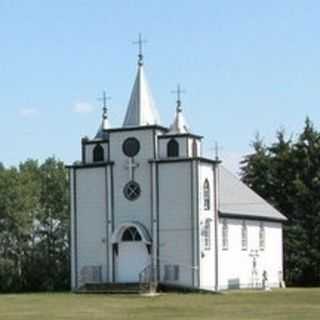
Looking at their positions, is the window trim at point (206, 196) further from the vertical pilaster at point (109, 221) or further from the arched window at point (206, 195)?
the vertical pilaster at point (109, 221)

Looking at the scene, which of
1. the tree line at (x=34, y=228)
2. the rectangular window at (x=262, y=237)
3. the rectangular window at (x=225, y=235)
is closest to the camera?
the rectangular window at (x=225, y=235)

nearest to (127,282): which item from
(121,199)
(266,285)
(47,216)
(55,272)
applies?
(121,199)

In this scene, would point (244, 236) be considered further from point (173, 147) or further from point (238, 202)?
point (173, 147)

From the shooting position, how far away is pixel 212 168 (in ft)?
209

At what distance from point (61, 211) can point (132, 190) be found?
2150cm

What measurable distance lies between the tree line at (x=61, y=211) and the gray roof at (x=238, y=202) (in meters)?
8.27

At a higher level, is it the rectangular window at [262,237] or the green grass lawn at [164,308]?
the rectangular window at [262,237]

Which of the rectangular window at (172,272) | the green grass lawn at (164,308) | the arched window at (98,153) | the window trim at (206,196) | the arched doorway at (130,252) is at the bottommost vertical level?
the green grass lawn at (164,308)

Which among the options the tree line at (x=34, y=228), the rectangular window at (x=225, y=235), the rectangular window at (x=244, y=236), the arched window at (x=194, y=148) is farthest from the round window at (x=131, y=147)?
the tree line at (x=34, y=228)

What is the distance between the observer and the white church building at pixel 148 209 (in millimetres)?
61812

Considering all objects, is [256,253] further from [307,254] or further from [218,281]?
[307,254]

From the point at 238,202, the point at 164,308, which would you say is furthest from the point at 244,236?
the point at 164,308

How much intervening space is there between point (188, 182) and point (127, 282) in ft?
21.0

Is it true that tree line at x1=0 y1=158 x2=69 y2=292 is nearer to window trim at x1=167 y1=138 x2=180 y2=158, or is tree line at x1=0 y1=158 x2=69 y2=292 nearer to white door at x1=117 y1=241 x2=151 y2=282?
white door at x1=117 y1=241 x2=151 y2=282
